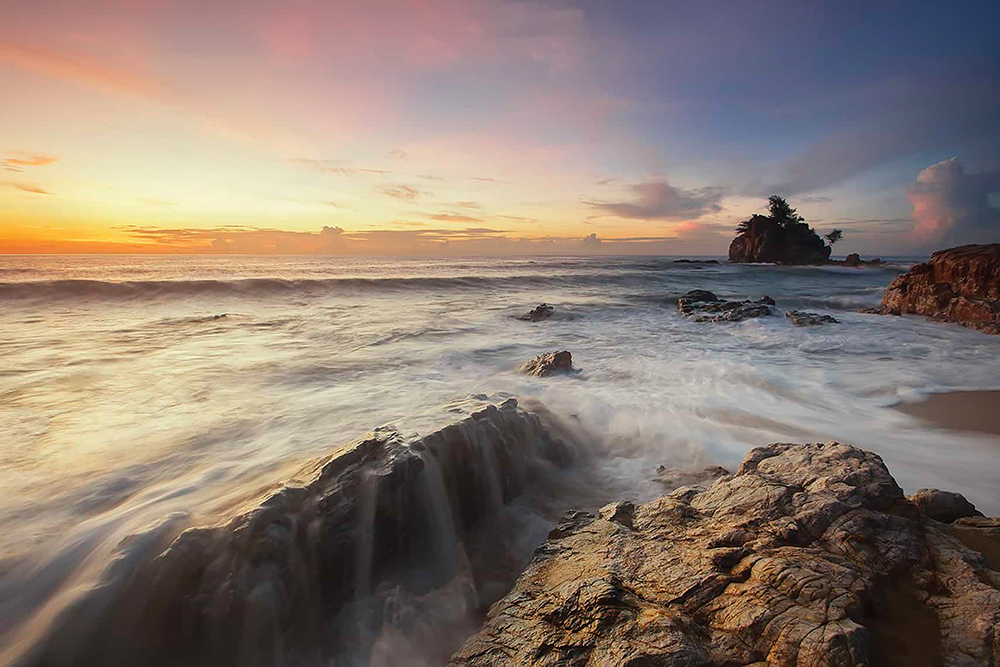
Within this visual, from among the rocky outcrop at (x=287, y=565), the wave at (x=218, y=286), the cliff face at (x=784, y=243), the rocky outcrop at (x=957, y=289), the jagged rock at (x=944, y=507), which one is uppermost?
the cliff face at (x=784, y=243)

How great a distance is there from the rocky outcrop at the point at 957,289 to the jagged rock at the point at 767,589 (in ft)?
54.4

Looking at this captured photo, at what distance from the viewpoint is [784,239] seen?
234ft

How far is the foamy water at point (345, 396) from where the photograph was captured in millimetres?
5016

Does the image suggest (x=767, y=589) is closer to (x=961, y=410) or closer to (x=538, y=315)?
(x=961, y=410)

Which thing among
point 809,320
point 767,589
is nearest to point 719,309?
point 809,320

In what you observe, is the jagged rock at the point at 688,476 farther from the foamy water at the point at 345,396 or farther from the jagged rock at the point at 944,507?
the jagged rock at the point at 944,507

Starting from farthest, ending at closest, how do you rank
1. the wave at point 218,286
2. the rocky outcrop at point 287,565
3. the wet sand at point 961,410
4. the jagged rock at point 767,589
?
the wave at point 218,286 < the wet sand at point 961,410 < the rocky outcrop at point 287,565 < the jagged rock at point 767,589

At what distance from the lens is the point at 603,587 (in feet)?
9.79

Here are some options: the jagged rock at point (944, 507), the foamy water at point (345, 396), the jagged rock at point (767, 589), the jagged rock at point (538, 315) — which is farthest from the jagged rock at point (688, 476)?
the jagged rock at point (538, 315)

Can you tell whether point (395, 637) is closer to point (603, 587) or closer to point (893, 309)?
point (603, 587)

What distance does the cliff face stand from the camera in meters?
69.7

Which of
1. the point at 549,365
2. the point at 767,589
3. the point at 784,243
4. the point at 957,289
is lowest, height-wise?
the point at 549,365

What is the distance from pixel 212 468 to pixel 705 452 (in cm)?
703

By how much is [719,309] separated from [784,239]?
6441 cm
